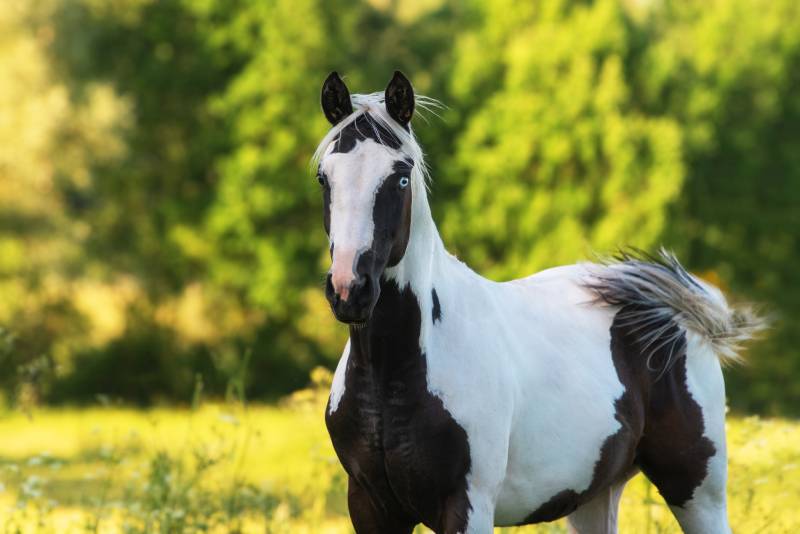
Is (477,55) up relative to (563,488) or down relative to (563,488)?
up

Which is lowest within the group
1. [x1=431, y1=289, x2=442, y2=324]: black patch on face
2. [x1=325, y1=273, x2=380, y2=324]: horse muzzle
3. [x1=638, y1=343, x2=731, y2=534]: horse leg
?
[x1=638, y1=343, x2=731, y2=534]: horse leg

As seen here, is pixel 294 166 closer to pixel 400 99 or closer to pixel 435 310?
pixel 435 310

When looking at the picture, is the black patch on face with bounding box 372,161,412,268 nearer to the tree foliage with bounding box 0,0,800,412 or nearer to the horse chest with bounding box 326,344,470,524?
the horse chest with bounding box 326,344,470,524

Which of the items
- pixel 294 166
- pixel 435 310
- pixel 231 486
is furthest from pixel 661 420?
pixel 294 166

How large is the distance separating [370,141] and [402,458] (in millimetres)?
1030

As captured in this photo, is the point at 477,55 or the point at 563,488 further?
the point at 477,55

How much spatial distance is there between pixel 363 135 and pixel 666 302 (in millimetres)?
1731

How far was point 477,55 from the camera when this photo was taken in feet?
78.0

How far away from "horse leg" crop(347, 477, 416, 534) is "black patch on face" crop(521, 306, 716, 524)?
863 mm

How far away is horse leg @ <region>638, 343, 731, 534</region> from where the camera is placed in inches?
180

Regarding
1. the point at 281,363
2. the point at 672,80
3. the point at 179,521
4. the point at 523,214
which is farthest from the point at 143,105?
the point at 179,521

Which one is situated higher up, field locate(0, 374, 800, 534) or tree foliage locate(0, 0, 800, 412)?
tree foliage locate(0, 0, 800, 412)

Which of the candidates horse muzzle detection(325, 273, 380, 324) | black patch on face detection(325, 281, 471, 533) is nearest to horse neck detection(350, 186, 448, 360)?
black patch on face detection(325, 281, 471, 533)

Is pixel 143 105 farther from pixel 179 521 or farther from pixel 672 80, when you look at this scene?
pixel 179 521
